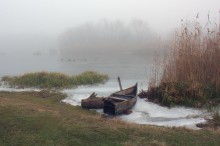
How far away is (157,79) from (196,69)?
231 centimetres

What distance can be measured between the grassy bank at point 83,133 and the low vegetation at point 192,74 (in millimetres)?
4290

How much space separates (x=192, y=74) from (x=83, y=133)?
23.6ft

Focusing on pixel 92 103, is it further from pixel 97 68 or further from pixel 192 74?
pixel 97 68

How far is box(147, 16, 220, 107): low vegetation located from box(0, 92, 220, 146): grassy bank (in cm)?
429

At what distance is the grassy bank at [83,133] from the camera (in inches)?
361

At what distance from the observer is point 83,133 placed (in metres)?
9.73

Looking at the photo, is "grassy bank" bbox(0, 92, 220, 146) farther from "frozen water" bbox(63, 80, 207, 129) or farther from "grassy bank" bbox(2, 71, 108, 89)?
"grassy bank" bbox(2, 71, 108, 89)

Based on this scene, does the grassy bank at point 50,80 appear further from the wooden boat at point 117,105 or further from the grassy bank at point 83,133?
the grassy bank at point 83,133

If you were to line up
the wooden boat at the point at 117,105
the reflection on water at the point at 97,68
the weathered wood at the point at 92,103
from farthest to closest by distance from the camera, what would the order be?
1. the reflection on water at the point at 97,68
2. the weathered wood at the point at 92,103
3. the wooden boat at the point at 117,105

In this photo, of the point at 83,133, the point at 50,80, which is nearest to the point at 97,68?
the point at 50,80

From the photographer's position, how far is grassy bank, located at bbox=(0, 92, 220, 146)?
361 inches

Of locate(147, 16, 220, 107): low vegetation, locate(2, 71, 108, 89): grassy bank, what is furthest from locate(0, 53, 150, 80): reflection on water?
locate(147, 16, 220, 107): low vegetation

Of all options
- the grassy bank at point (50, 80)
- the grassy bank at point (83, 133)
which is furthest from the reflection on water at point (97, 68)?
the grassy bank at point (83, 133)

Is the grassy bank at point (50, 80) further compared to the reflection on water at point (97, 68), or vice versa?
the reflection on water at point (97, 68)
